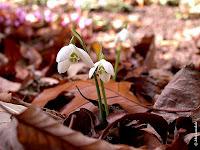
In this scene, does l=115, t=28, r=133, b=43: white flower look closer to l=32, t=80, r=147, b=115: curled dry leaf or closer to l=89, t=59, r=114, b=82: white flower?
l=32, t=80, r=147, b=115: curled dry leaf

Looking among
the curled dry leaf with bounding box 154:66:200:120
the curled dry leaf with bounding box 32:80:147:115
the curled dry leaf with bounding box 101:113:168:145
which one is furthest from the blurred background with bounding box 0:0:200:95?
the curled dry leaf with bounding box 101:113:168:145

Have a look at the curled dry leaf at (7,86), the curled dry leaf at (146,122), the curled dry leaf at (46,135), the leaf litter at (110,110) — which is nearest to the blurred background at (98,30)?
the leaf litter at (110,110)

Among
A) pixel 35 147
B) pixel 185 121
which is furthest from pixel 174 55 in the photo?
pixel 35 147

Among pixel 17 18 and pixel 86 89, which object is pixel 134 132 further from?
pixel 17 18

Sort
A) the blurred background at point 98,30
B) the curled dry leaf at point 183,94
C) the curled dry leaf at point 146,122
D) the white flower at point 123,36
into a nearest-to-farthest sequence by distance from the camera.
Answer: the curled dry leaf at point 146,122, the curled dry leaf at point 183,94, the white flower at point 123,36, the blurred background at point 98,30

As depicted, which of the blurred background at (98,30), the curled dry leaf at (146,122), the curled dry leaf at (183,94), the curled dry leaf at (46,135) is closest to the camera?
the curled dry leaf at (46,135)

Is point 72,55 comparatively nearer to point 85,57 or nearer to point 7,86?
point 85,57

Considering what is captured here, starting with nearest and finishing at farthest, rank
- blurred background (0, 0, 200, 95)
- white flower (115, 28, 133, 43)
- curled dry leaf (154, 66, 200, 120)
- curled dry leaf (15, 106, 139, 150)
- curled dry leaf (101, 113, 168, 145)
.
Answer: curled dry leaf (15, 106, 139, 150), curled dry leaf (101, 113, 168, 145), curled dry leaf (154, 66, 200, 120), white flower (115, 28, 133, 43), blurred background (0, 0, 200, 95)

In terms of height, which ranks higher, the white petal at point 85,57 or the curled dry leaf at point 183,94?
the white petal at point 85,57

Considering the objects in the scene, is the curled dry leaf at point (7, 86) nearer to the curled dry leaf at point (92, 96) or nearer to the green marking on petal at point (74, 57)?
the curled dry leaf at point (92, 96)
